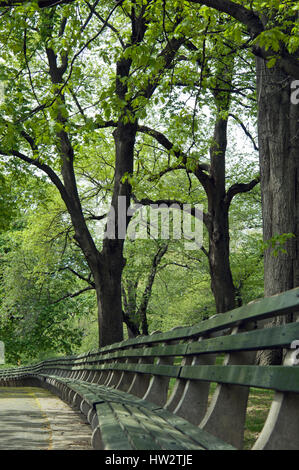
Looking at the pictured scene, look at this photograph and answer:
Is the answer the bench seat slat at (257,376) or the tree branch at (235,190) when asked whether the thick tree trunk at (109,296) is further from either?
the bench seat slat at (257,376)

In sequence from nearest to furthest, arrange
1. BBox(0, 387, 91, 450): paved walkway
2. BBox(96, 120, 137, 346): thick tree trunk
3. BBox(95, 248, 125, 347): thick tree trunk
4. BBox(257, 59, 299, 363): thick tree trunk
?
BBox(0, 387, 91, 450): paved walkway
BBox(257, 59, 299, 363): thick tree trunk
BBox(96, 120, 137, 346): thick tree trunk
BBox(95, 248, 125, 347): thick tree trunk

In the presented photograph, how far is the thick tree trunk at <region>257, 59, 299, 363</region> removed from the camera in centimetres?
891

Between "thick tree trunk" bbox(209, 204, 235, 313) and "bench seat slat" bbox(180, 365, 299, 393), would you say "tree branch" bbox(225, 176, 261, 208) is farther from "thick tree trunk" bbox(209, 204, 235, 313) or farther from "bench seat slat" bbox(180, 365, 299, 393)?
"bench seat slat" bbox(180, 365, 299, 393)

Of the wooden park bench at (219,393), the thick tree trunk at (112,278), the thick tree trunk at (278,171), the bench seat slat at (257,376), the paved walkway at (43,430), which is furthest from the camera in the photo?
the thick tree trunk at (112,278)

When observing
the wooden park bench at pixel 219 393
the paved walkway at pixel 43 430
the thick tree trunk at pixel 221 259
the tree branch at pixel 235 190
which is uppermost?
the tree branch at pixel 235 190

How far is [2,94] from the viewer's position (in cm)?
1398

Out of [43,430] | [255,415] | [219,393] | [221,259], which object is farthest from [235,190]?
[219,393]

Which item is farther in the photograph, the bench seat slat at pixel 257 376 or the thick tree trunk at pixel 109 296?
the thick tree trunk at pixel 109 296

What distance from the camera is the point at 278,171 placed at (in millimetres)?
9156

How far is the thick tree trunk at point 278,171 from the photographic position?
29.2 ft

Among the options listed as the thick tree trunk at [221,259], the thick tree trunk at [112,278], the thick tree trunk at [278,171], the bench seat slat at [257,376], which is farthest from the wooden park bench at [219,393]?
the thick tree trunk at [221,259]

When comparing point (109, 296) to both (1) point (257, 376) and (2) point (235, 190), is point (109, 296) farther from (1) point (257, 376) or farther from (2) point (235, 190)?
(1) point (257, 376)

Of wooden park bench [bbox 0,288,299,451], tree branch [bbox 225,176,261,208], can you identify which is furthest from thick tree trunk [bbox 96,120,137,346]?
wooden park bench [bbox 0,288,299,451]
